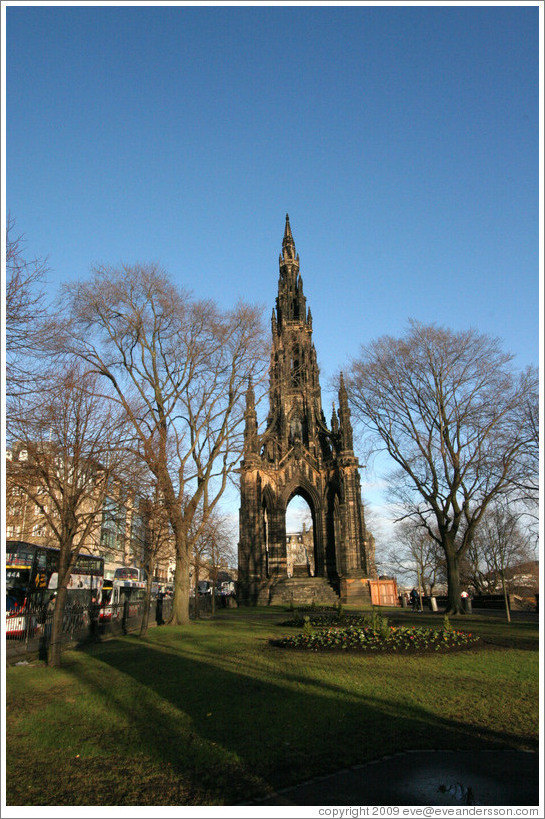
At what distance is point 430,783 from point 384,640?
9.46 meters

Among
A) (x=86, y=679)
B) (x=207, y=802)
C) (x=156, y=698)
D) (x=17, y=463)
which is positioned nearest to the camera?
(x=207, y=802)

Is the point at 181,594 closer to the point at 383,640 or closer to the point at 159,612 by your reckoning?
the point at 159,612

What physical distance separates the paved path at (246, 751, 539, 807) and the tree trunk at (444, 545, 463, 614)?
21538 mm

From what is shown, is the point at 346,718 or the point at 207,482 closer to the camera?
the point at 346,718

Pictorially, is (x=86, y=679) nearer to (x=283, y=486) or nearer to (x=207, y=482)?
(x=207, y=482)

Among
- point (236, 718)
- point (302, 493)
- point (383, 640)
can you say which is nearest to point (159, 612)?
point (383, 640)

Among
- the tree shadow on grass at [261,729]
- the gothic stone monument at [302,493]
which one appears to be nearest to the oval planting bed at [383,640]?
the tree shadow on grass at [261,729]

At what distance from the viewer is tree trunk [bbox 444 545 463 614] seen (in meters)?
25.4

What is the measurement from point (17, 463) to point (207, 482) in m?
11.8

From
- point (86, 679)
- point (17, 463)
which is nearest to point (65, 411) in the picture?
point (17, 463)

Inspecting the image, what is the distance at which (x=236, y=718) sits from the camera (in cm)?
715

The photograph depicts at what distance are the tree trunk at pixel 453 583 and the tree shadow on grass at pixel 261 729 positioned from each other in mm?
→ 17883

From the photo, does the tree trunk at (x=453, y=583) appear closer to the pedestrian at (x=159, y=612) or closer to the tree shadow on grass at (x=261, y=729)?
the pedestrian at (x=159, y=612)

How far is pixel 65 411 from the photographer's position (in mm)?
15695
